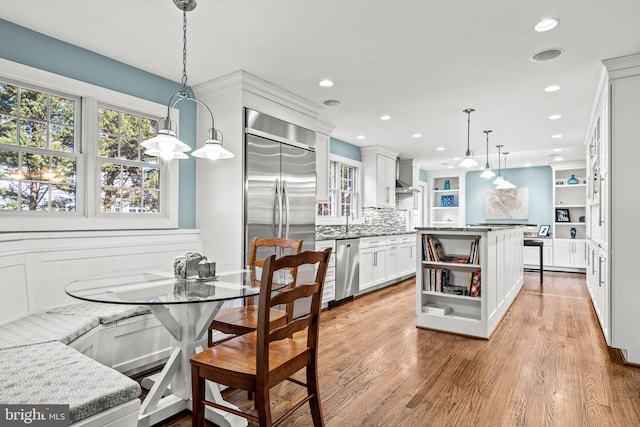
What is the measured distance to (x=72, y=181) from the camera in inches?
117

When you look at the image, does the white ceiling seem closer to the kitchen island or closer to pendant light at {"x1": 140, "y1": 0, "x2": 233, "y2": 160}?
pendant light at {"x1": 140, "y1": 0, "x2": 233, "y2": 160}

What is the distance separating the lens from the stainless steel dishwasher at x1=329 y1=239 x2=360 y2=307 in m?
4.93

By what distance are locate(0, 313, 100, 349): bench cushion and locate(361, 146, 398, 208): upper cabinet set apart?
4977 millimetres

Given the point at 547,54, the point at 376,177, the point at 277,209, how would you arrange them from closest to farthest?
the point at 547,54 < the point at 277,209 < the point at 376,177

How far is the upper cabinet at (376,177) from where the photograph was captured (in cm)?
661

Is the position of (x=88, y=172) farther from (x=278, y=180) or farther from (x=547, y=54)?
(x=547, y=54)

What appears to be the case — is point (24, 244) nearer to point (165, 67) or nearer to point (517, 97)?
point (165, 67)

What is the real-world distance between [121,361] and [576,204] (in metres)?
9.30

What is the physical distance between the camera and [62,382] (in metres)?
1.46

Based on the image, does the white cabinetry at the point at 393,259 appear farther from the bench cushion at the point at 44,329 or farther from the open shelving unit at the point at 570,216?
the bench cushion at the point at 44,329

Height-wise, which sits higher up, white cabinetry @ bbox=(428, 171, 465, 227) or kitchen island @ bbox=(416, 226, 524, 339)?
white cabinetry @ bbox=(428, 171, 465, 227)

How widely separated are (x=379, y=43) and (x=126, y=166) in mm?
2498

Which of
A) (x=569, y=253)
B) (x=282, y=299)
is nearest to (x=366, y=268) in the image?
(x=282, y=299)

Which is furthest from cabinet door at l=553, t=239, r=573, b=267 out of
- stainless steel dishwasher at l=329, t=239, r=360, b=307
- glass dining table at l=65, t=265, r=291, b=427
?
glass dining table at l=65, t=265, r=291, b=427
